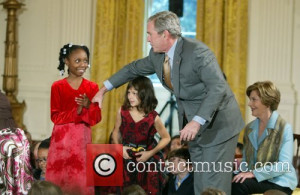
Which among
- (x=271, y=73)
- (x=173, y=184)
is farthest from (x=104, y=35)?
(x=173, y=184)

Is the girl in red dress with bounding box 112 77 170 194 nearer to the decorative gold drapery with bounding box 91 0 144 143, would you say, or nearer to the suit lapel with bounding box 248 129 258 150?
the suit lapel with bounding box 248 129 258 150

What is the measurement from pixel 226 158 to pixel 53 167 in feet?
4.44

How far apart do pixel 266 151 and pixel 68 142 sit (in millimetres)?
1407

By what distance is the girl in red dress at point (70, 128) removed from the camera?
4.55 metres

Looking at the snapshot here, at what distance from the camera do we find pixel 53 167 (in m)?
4.63

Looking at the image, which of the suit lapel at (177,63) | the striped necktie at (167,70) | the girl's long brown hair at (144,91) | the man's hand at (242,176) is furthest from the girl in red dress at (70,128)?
the man's hand at (242,176)

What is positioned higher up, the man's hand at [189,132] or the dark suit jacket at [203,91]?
the dark suit jacket at [203,91]

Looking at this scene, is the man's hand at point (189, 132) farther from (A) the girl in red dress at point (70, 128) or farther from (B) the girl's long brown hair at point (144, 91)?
(B) the girl's long brown hair at point (144, 91)

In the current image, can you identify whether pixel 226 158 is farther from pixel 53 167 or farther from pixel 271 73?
pixel 271 73

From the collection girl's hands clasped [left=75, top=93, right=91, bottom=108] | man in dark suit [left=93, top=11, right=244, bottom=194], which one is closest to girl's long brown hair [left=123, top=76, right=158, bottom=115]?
girl's hands clasped [left=75, top=93, right=91, bottom=108]

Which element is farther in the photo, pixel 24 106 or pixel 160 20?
pixel 24 106

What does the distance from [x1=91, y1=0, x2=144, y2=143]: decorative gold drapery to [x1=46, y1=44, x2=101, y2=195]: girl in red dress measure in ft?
10.8

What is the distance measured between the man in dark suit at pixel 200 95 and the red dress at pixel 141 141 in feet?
3.11

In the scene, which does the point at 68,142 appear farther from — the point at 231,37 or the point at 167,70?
the point at 231,37
